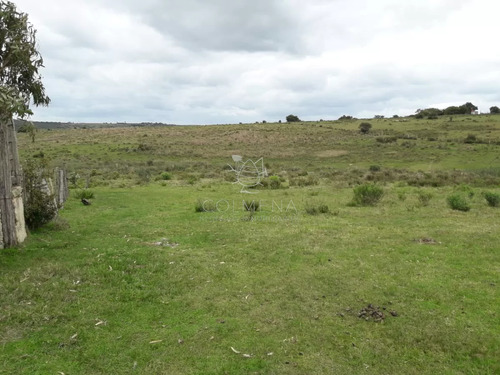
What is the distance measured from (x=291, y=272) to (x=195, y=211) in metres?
8.02

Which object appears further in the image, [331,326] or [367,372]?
[331,326]

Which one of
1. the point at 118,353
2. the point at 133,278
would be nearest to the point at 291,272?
the point at 133,278

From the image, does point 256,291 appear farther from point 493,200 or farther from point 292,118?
point 292,118

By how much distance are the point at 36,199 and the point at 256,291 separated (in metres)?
7.93

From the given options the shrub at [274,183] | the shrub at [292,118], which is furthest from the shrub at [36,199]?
the shrub at [292,118]

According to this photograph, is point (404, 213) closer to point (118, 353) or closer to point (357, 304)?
point (357, 304)

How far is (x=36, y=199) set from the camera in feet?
37.9

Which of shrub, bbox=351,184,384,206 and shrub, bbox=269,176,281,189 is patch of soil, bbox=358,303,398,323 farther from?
shrub, bbox=269,176,281,189

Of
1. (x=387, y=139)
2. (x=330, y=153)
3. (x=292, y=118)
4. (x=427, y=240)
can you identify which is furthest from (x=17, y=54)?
(x=292, y=118)

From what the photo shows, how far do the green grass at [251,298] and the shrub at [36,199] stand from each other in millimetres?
476

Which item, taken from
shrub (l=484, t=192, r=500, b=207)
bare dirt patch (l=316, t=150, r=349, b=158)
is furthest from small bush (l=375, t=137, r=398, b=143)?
shrub (l=484, t=192, r=500, b=207)

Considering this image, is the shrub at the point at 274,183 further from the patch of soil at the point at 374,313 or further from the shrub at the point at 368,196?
the patch of soil at the point at 374,313

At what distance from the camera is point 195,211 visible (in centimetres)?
1566

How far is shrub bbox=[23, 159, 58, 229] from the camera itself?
37.3ft
